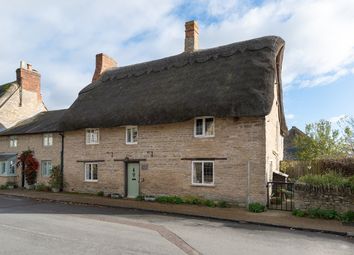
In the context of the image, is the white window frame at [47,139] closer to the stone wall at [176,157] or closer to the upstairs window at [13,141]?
the stone wall at [176,157]

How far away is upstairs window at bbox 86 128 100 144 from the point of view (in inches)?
875

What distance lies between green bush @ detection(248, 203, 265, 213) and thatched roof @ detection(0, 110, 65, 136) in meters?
14.5

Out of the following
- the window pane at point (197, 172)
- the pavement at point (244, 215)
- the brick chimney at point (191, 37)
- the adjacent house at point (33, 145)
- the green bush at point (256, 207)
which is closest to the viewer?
the pavement at point (244, 215)

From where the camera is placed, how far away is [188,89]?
18703 millimetres

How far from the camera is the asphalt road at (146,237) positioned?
858 cm

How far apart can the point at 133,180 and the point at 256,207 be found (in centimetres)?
805

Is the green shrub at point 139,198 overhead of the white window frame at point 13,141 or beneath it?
beneath

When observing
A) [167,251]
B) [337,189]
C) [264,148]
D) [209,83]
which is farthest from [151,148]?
[167,251]

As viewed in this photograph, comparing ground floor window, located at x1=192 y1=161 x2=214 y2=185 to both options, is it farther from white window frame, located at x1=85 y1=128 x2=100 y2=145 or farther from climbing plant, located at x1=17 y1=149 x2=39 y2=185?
climbing plant, located at x1=17 y1=149 x2=39 y2=185

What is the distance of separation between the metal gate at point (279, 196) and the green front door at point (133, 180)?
25.1ft

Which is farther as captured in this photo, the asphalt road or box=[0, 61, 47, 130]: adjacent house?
box=[0, 61, 47, 130]: adjacent house

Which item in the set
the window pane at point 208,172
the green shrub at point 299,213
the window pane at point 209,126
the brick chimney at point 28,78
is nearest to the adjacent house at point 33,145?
the brick chimney at point 28,78

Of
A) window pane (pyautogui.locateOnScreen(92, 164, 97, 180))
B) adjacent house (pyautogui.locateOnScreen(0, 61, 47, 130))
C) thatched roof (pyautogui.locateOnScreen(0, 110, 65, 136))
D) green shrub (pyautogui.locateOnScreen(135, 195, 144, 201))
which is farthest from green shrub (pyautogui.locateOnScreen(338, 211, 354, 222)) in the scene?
adjacent house (pyautogui.locateOnScreen(0, 61, 47, 130))

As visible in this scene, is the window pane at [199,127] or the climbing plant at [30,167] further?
the climbing plant at [30,167]
